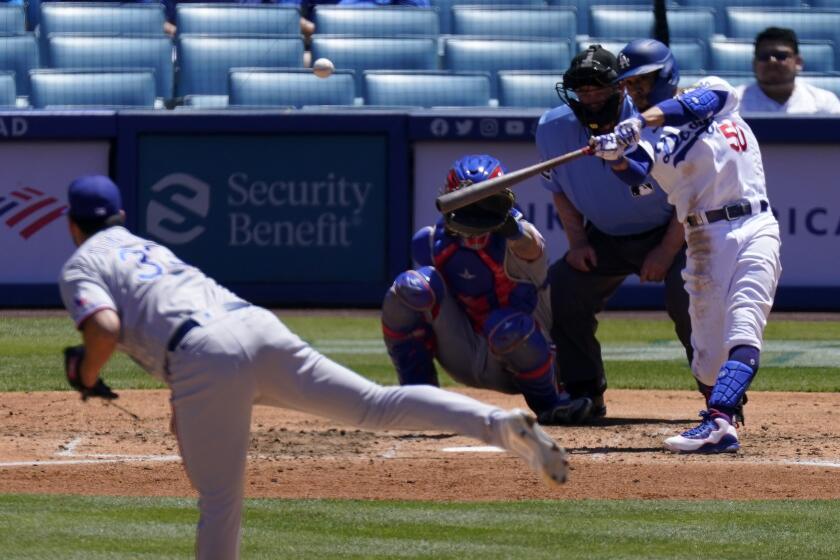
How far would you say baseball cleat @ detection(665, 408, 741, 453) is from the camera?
19.9 ft

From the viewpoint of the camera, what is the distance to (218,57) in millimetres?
12203

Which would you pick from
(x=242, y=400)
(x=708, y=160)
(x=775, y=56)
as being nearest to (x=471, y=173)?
(x=708, y=160)

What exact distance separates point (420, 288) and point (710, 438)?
4.67 ft

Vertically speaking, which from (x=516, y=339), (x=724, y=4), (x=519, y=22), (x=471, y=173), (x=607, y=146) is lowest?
(x=516, y=339)

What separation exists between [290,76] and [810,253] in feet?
13.6

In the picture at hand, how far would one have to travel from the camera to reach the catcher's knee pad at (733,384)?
5.98 meters

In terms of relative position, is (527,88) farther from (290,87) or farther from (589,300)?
(589,300)

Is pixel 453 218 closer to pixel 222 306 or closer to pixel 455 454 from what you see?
pixel 455 454

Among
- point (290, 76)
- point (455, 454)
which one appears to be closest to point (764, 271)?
point (455, 454)

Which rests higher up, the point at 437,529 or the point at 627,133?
the point at 627,133

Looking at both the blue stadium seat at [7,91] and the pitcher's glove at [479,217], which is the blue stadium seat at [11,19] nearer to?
the blue stadium seat at [7,91]

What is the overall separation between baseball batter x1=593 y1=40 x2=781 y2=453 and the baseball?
577 cm

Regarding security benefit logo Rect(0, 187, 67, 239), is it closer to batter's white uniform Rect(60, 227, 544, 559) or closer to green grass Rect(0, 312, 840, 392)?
green grass Rect(0, 312, 840, 392)

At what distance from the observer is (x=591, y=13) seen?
1300 centimetres
